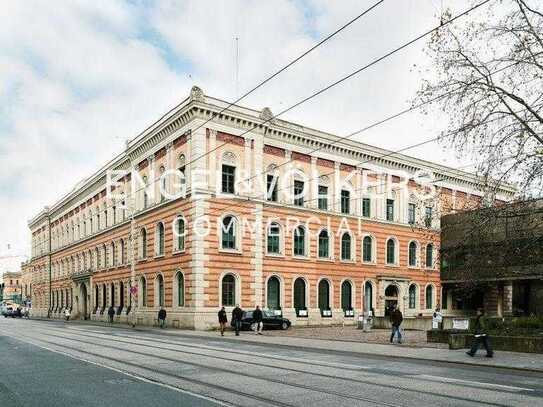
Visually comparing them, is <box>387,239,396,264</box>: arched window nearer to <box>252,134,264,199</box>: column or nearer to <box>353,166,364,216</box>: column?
<box>353,166,364,216</box>: column

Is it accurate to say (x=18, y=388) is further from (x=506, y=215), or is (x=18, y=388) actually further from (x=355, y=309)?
(x=355, y=309)

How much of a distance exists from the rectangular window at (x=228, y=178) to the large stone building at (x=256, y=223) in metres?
0.07

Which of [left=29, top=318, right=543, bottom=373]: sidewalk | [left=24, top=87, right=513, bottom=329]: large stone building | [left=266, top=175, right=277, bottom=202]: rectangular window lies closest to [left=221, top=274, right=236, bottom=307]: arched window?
[left=24, top=87, right=513, bottom=329]: large stone building

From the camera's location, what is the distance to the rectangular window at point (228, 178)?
37.4m

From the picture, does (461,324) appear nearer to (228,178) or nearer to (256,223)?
(256,223)

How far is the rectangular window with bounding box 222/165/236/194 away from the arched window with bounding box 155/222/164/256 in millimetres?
6316

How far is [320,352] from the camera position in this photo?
19.7 meters

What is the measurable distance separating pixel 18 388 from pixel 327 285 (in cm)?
3414

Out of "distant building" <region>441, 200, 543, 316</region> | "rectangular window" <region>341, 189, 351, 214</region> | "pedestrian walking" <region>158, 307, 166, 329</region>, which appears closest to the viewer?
"distant building" <region>441, 200, 543, 316</region>

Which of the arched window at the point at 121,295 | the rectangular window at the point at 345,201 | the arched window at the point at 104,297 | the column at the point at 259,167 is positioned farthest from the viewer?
the arched window at the point at 104,297

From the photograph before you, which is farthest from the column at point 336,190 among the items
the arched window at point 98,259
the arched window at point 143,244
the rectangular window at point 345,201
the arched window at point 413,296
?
Answer: the arched window at point 98,259

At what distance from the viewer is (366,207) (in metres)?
46.9

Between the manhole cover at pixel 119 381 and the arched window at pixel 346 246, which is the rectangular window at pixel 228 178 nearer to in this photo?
the arched window at pixel 346 246

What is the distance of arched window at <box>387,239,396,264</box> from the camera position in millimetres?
48500
